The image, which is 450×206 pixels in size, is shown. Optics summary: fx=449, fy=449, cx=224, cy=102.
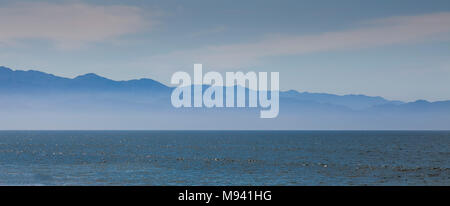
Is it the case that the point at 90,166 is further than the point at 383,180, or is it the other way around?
the point at 90,166

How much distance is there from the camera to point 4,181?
53.8 metres

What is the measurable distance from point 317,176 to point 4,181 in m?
39.3
